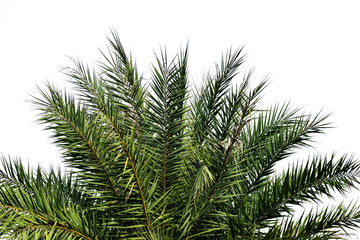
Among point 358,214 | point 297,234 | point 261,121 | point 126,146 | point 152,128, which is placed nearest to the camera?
point 126,146

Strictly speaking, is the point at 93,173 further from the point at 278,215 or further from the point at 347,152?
the point at 347,152

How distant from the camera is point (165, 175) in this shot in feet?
20.6

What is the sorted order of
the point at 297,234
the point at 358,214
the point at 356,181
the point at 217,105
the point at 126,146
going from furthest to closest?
the point at 217,105, the point at 356,181, the point at 358,214, the point at 297,234, the point at 126,146

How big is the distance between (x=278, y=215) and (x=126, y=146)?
229 cm

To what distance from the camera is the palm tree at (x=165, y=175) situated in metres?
5.07

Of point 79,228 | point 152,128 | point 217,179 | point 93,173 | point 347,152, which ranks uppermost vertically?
point 347,152

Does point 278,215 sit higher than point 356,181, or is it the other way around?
point 356,181

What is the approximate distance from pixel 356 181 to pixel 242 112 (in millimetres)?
2140

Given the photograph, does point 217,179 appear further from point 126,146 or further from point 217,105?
point 217,105

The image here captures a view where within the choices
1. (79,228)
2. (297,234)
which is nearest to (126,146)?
(79,228)

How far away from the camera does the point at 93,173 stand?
5801 mm

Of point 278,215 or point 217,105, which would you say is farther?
point 217,105

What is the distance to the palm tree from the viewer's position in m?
5.07

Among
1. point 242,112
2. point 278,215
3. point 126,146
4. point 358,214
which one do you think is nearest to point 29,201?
point 126,146
